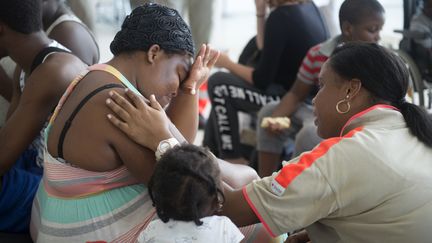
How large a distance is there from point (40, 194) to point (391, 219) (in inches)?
43.0

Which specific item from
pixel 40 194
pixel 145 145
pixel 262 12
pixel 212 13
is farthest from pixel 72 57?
pixel 212 13

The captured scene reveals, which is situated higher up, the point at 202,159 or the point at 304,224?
the point at 202,159

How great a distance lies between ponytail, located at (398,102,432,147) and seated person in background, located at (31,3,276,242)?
565 millimetres

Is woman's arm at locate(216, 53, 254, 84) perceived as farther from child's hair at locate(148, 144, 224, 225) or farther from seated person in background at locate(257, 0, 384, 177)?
child's hair at locate(148, 144, 224, 225)

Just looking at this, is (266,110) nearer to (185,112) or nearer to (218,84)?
(218,84)

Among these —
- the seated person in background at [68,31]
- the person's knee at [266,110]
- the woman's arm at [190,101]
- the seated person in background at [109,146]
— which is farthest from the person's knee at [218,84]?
the seated person in background at [109,146]

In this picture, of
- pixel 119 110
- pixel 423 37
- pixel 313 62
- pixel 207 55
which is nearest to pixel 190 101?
pixel 207 55

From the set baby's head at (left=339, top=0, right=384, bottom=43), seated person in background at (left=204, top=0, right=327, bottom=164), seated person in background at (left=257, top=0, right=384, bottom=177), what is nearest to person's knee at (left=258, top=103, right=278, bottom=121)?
seated person in background at (left=257, top=0, right=384, bottom=177)

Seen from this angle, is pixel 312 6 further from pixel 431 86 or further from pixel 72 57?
pixel 72 57

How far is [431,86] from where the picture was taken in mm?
3346

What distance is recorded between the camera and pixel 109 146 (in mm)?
1586

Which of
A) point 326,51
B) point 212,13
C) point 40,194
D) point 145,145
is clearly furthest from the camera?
point 212,13

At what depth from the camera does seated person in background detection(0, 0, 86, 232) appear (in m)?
2.02

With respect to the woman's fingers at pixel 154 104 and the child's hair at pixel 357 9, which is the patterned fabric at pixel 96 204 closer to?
the woman's fingers at pixel 154 104
